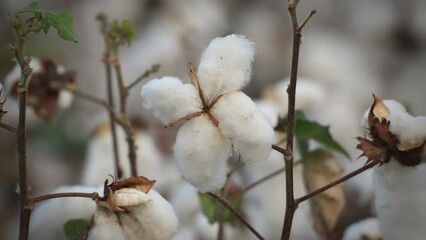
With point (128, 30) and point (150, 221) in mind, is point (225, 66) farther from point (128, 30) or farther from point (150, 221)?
point (128, 30)

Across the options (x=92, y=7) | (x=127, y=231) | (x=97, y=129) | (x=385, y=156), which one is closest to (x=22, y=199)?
(x=127, y=231)

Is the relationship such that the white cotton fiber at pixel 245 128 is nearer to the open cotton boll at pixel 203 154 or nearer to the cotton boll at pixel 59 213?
the open cotton boll at pixel 203 154

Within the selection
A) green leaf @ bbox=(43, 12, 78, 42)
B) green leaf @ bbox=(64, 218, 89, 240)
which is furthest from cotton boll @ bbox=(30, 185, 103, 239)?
green leaf @ bbox=(43, 12, 78, 42)

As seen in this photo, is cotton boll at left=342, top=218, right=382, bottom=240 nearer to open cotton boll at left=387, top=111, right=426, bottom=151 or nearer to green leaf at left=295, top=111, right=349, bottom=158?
green leaf at left=295, top=111, right=349, bottom=158

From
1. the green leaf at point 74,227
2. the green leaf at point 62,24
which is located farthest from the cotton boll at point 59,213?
the green leaf at point 62,24

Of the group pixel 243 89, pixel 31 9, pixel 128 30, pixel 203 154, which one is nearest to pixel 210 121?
pixel 203 154

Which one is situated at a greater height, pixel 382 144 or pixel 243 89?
pixel 243 89
